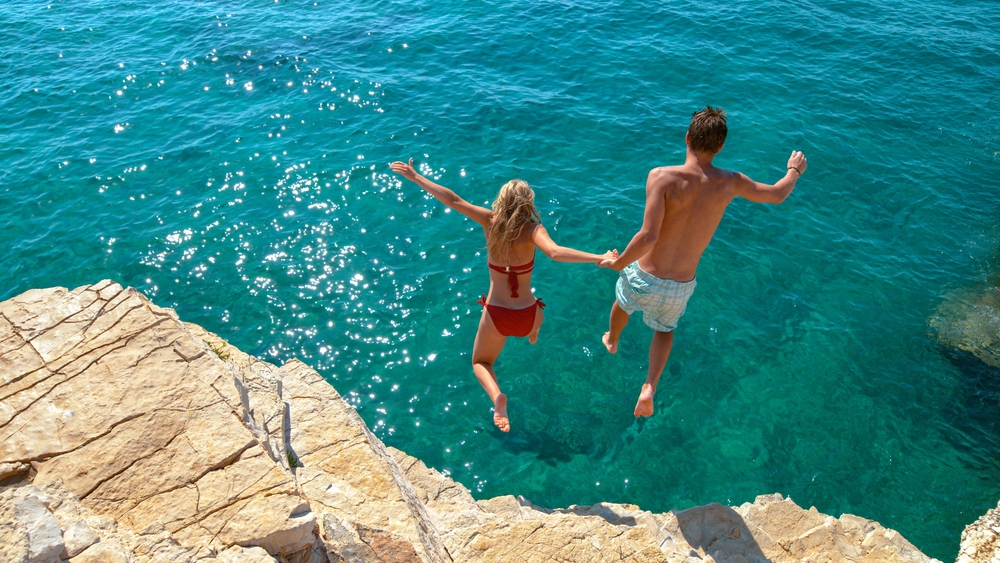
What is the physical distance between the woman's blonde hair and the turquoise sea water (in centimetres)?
339

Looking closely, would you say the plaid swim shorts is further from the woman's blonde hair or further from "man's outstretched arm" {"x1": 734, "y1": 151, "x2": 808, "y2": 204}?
the woman's blonde hair

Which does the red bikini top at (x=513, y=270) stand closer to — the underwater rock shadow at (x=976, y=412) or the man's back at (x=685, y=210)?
the man's back at (x=685, y=210)

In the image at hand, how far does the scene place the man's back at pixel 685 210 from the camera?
5.46m

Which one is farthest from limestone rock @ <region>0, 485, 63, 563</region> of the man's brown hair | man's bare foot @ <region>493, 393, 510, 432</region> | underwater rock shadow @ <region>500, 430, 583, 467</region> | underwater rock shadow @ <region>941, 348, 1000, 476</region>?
underwater rock shadow @ <region>941, 348, 1000, 476</region>

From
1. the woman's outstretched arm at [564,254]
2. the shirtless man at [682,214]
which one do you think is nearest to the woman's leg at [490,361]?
the woman's outstretched arm at [564,254]

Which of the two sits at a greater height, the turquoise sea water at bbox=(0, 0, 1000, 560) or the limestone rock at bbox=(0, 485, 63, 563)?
the limestone rock at bbox=(0, 485, 63, 563)

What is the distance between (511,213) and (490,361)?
1.94m

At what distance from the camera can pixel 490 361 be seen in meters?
6.91

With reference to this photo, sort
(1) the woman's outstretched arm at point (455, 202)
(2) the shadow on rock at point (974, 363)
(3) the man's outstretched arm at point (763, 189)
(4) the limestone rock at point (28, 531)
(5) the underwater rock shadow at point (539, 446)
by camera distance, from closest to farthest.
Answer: (4) the limestone rock at point (28, 531)
(3) the man's outstretched arm at point (763, 189)
(1) the woman's outstretched arm at point (455, 202)
(5) the underwater rock shadow at point (539, 446)
(2) the shadow on rock at point (974, 363)

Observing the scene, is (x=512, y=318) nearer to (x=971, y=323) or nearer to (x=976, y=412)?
(x=976, y=412)

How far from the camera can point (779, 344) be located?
30.9 feet

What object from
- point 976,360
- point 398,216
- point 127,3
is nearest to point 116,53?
point 127,3

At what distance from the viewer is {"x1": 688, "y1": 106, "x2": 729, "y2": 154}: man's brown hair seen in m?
5.32

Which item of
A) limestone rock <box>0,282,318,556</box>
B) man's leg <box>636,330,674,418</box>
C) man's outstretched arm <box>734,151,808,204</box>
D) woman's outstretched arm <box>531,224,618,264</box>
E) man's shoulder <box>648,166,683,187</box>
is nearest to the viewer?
limestone rock <box>0,282,318,556</box>
